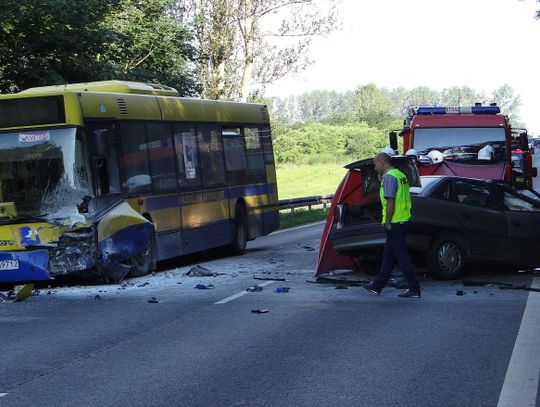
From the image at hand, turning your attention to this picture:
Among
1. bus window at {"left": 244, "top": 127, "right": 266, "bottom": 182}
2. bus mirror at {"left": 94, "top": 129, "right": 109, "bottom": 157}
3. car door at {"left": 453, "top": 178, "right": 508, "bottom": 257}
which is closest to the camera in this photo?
car door at {"left": 453, "top": 178, "right": 508, "bottom": 257}

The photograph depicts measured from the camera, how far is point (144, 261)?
15.7m

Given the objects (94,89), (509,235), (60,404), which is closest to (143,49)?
(94,89)

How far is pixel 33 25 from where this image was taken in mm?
23125

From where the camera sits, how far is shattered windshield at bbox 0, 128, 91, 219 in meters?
14.0

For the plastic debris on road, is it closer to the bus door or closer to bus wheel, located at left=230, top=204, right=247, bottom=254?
the bus door

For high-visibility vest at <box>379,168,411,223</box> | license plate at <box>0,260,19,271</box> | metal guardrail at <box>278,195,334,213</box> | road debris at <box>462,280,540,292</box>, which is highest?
high-visibility vest at <box>379,168,411,223</box>

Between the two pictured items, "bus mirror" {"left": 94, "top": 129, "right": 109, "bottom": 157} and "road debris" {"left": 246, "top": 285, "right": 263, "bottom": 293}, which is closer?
"road debris" {"left": 246, "top": 285, "right": 263, "bottom": 293}

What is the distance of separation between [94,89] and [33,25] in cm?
740

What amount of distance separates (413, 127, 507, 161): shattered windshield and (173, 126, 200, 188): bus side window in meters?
4.49

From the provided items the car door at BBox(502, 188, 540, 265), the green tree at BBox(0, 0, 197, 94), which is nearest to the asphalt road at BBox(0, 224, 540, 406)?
the car door at BBox(502, 188, 540, 265)

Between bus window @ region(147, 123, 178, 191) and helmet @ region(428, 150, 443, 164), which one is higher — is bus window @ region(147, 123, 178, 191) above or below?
above

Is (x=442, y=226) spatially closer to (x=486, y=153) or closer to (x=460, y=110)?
(x=486, y=153)

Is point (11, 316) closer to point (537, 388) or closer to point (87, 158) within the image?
point (87, 158)

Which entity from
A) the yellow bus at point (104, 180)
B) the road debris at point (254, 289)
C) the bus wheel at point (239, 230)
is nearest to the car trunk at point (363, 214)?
the road debris at point (254, 289)
